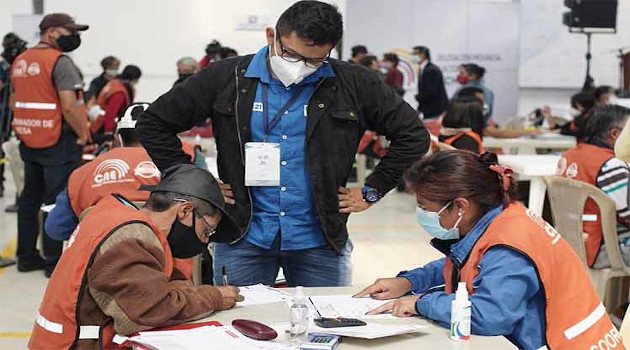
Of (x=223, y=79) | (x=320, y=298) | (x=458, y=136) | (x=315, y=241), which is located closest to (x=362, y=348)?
(x=320, y=298)

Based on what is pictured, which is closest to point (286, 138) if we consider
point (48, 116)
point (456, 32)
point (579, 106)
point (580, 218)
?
point (580, 218)

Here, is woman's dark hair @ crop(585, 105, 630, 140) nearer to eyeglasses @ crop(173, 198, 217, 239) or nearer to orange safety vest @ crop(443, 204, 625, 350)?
orange safety vest @ crop(443, 204, 625, 350)

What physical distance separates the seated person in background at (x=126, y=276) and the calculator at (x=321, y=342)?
0.35 meters

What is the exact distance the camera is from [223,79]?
299 cm

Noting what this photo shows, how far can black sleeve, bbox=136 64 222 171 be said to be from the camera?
2.99 m

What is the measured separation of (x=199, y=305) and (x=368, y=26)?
488 inches

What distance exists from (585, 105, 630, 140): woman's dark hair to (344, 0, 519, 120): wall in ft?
32.5

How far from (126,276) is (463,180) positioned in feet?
3.12

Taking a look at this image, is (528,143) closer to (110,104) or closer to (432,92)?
(432,92)

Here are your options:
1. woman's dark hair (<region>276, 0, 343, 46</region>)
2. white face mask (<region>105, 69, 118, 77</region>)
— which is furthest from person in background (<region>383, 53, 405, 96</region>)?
woman's dark hair (<region>276, 0, 343, 46</region>)

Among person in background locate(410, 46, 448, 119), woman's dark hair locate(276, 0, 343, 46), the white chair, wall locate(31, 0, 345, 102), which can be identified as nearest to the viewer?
woman's dark hair locate(276, 0, 343, 46)

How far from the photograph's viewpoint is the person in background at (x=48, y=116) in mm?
5770

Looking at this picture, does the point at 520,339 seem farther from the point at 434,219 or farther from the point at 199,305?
the point at 199,305

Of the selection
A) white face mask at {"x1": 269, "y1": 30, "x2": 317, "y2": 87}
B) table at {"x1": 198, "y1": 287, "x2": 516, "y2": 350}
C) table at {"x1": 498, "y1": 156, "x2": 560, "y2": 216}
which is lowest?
table at {"x1": 498, "y1": 156, "x2": 560, "y2": 216}
